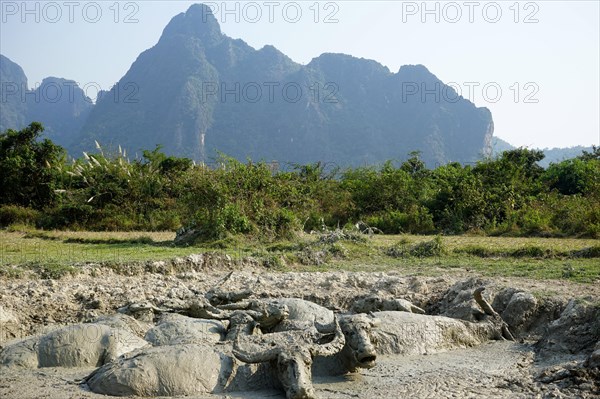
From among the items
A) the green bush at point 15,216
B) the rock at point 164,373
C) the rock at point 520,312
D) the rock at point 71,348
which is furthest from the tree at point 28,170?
the rock at point 520,312

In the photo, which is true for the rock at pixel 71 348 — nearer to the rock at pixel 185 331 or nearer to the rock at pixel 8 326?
the rock at pixel 185 331

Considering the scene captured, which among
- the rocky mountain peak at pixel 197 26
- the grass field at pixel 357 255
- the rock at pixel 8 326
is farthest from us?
the rocky mountain peak at pixel 197 26

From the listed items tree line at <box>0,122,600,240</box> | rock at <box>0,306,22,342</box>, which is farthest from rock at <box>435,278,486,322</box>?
tree line at <box>0,122,600,240</box>

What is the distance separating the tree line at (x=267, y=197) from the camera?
16.9 metres

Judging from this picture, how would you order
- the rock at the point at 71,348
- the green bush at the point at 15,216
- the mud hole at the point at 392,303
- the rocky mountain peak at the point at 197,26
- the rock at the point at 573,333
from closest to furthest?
the mud hole at the point at 392,303 → the rock at the point at 71,348 → the rock at the point at 573,333 → the green bush at the point at 15,216 → the rocky mountain peak at the point at 197,26

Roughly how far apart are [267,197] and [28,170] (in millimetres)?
10454

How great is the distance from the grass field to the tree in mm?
6525

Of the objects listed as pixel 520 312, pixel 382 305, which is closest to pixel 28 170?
pixel 382 305

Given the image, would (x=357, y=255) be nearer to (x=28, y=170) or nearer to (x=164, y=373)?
(x=164, y=373)

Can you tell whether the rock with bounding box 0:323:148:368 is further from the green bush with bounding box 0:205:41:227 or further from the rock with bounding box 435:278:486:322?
the green bush with bounding box 0:205:41:227

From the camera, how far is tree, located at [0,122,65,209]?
22344mm

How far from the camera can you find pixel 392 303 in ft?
27.8

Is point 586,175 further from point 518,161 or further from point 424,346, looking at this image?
point 424,346

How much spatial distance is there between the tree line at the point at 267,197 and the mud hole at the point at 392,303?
5408 mm
